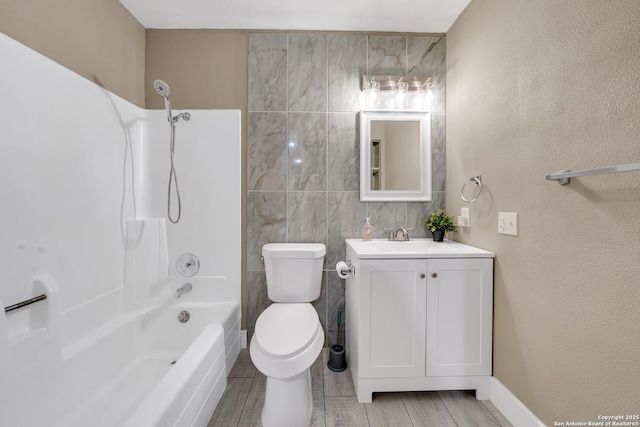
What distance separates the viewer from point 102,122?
1577 millimetres

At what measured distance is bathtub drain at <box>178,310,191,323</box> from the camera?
1841 mm

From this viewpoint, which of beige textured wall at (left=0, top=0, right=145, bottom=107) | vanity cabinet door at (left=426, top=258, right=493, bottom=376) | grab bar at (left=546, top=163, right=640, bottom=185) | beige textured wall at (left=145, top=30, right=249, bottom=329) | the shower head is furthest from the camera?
beige textured wall at (left=145, top=30, right=249, bottom=329)

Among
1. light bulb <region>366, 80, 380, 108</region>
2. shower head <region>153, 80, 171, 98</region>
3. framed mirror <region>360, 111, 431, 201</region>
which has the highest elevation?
light bulb <region>366, 80, 380, 108</region>

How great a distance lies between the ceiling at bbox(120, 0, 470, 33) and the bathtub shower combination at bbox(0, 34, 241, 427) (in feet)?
2.10

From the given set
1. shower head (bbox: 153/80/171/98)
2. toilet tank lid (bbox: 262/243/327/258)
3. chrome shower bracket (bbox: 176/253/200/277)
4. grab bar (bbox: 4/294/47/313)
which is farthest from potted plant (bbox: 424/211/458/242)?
grab bar (bbox: 4/294/47/313)

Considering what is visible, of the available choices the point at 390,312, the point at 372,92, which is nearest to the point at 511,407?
the point at 390,312

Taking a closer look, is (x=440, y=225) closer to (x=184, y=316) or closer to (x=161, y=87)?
(x=184, y=316)

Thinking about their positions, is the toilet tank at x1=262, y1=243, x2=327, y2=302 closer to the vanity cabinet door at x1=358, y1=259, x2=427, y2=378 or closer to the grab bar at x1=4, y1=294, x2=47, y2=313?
the vanity cabinet door at x1=358, y1=259, x2=427, y2=378

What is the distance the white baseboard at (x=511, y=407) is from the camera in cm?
126

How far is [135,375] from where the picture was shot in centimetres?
160

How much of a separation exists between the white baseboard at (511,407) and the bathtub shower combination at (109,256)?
154 cm

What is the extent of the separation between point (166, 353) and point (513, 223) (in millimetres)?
2209

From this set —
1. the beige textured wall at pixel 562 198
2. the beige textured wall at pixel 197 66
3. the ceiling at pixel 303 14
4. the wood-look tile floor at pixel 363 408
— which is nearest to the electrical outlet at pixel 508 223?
the beige textured wall at pixel 562 198

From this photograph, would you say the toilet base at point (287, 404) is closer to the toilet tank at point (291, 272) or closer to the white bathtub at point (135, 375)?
the white bathtub at point (135, 375)
